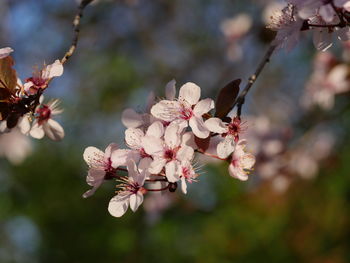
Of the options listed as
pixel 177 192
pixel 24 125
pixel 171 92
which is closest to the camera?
pixel 171 92

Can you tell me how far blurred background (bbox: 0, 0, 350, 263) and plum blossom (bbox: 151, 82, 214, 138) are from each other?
169 centimetres

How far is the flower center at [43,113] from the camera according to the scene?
1.05m

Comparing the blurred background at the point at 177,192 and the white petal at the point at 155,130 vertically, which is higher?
the blurred background at the point at 177,192

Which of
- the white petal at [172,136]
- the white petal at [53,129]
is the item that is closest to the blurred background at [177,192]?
the white petal at [53,129]

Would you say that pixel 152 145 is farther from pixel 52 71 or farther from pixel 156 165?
pixel 52 71

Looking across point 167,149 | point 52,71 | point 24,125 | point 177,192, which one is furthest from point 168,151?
point 177,192

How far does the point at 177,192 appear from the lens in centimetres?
290

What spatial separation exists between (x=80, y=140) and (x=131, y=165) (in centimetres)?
481

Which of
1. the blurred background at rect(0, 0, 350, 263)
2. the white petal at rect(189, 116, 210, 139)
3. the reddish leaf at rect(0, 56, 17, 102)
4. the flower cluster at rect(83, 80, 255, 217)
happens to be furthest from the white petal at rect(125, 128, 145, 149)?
the blurred background at rect(0, 0, 350, 263)

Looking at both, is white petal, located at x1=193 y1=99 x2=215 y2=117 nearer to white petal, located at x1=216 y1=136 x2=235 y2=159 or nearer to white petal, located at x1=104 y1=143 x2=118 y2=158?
white petal, located at x1=216 y1=136 x2=235 y2=159

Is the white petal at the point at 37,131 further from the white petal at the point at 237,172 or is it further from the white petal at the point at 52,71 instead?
the white petal at the point at 237,172

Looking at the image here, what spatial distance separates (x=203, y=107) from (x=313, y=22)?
0.27 meters

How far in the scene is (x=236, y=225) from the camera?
4.63m

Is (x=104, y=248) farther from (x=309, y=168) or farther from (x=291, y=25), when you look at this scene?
(x=291, y=25)
